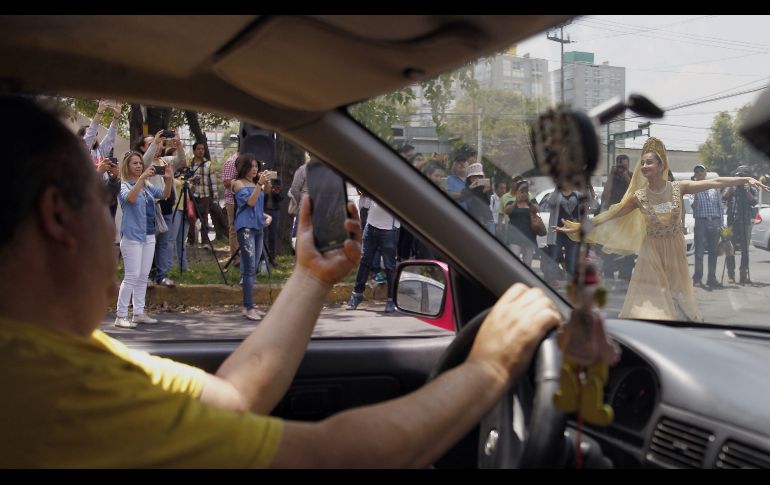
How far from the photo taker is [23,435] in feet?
4.05

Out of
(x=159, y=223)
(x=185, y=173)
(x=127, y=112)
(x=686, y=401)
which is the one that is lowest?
(x=686, y=401)

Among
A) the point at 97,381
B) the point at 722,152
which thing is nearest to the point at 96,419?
the point at 97,381

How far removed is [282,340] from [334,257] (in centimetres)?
25

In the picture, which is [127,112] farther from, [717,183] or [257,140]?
[717,183]

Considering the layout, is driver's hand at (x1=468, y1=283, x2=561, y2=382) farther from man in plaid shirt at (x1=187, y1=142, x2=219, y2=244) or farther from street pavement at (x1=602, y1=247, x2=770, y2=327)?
man in plaid shirt at (x1=187, y1=142, x2=219, y2=244)

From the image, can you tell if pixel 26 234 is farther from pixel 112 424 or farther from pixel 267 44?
pixel 267 44

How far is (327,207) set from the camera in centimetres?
214

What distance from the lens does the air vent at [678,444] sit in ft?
5.45

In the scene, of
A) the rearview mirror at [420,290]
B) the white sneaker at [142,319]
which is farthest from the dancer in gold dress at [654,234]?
the white sneaker at [142,319]

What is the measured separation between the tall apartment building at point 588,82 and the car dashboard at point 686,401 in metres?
0.52

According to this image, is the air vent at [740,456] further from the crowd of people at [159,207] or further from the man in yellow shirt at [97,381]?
the crowd of people at [159,207]

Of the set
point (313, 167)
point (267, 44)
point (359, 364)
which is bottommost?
point (359, 364)
